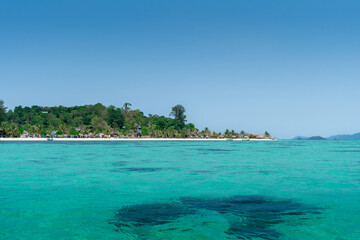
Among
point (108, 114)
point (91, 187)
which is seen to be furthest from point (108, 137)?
point (91, 187)

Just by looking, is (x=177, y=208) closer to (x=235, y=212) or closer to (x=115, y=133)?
(x=235, y=212)

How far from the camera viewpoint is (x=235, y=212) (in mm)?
13164

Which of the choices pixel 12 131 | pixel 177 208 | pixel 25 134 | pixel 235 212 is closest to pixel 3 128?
pixel 12 131

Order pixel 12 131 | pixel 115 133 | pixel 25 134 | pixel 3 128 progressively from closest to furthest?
pixel 3 128, pixel 12 131, pixel 25 134, pixel 115 133

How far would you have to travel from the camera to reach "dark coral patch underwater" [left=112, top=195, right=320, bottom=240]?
36.0 feet

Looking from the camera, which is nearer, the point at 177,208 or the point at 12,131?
the point at 177,208

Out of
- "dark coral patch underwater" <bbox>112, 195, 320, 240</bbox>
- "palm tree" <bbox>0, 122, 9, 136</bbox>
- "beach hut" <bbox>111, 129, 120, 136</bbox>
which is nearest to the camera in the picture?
"dark coral patch underwater" <bbox>112, 195, 320, 240</bbox>

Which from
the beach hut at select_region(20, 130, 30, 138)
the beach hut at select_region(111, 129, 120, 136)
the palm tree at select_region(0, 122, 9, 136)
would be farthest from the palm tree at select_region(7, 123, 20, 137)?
the beach hut at select_region(111, 129, 120, 136)

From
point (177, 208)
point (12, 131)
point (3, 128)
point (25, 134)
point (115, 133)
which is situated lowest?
point (177, 208)

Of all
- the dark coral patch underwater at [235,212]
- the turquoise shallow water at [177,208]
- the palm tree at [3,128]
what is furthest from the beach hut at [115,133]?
the dark coral patch underwater at [235,212]

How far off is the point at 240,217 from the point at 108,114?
191 m

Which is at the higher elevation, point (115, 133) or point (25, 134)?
point (115, 133)

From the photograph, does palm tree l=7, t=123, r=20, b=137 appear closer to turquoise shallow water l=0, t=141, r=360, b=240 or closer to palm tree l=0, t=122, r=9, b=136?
palm tree l=0, t=122, r=9, b=136

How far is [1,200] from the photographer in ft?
51.0
